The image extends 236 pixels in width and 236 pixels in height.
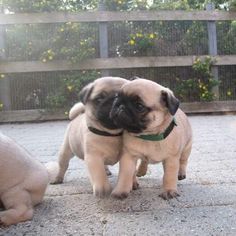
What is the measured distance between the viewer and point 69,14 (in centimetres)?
789

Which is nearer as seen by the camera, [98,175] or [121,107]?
[121,107]

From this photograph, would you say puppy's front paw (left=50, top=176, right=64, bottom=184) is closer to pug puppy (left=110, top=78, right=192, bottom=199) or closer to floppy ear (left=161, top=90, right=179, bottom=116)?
pug puppy (left=110, top=78, right=192, bottom=199)

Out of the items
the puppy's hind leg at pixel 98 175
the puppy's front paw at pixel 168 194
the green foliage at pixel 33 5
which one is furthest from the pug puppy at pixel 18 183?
the green foliage at pixel 33 5

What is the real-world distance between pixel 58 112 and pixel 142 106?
544 cm

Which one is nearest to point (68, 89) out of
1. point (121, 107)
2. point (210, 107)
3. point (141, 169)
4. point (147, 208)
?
point (210, 107)

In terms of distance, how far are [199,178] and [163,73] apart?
16.5ft

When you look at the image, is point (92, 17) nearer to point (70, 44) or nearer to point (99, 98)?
point (70, 44)

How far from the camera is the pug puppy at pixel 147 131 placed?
8.47 feet

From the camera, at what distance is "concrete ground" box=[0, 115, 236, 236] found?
210cm

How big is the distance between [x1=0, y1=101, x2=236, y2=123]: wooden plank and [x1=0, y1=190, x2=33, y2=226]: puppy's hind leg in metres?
5.66

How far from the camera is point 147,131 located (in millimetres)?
2646

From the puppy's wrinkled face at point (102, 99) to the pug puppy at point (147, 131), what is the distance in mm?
134

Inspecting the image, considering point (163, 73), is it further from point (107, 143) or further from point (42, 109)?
point (107, 143)

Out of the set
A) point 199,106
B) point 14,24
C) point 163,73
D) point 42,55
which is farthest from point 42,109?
point 199,106
